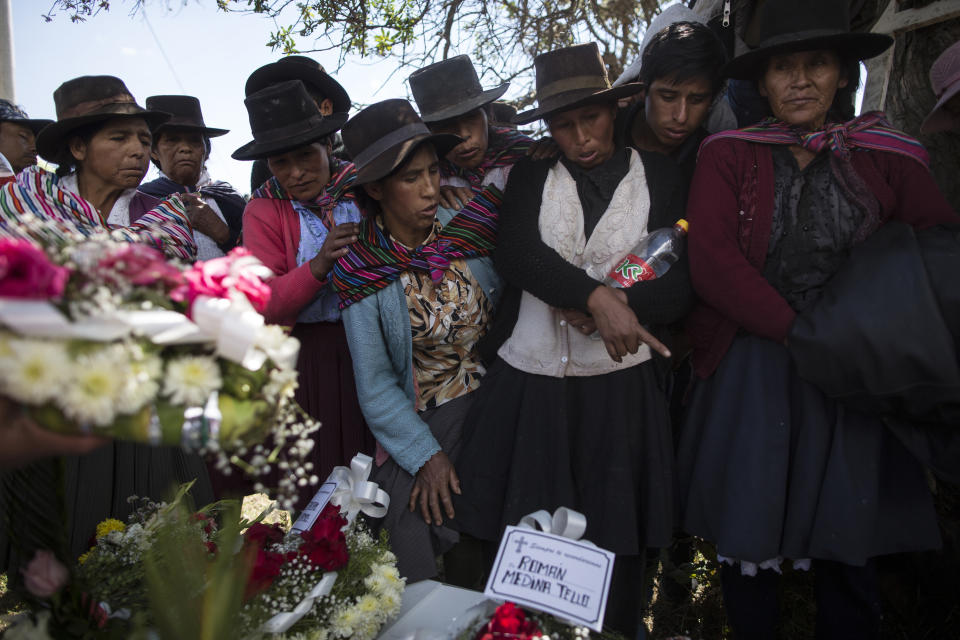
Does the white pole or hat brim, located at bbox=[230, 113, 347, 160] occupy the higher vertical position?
the white pole

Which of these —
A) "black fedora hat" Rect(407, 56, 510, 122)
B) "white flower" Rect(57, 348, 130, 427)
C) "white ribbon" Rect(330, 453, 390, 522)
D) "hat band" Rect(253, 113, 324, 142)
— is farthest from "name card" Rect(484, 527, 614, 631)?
"hat band" Rect(253, 113, 324, 142)

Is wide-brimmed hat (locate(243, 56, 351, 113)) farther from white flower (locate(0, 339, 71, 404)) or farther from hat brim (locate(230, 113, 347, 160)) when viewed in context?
white flower (locate(0, 339, 71, 404))

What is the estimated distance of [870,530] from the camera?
6.64 feet

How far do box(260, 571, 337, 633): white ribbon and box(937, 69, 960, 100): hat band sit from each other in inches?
111

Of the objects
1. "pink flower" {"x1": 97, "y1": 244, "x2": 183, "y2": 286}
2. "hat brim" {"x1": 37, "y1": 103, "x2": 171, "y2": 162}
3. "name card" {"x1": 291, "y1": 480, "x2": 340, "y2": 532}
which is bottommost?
"name card" {"x1": 291, "y1": 480, "x2": 340, "y2": 532}

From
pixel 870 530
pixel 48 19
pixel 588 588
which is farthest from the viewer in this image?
pixel 48 19

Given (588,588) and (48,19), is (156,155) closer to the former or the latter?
(48,19)

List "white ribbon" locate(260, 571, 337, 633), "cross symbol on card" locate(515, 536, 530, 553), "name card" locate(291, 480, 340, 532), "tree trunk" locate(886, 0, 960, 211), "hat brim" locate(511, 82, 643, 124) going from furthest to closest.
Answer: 1. "tree trunk" locate(886, 0, 960, 211)
2. "hat brim" locate(511, 82, 643, 124)
3. "name card" locate(291, 480, 340, 532)
4. "cross symbol on card" locate(515, 536, 530, 553)
5. "white ribbon" locate(260, 571, 337, 633)

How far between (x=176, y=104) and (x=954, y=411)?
404 centimetres

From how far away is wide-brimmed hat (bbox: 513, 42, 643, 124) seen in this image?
2422mm

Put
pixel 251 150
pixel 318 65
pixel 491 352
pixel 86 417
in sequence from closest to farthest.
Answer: pixel 86 417 < pixel 491 352 < pixel 251 150 < pixel 318 65

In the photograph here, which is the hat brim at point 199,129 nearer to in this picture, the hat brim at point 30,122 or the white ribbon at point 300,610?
the hat brim at point 30,122

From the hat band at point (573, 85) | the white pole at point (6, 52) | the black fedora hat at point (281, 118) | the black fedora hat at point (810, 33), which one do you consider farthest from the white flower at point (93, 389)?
the white pole at point (6, 52)

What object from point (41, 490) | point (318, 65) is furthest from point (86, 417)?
point (318, 65)
